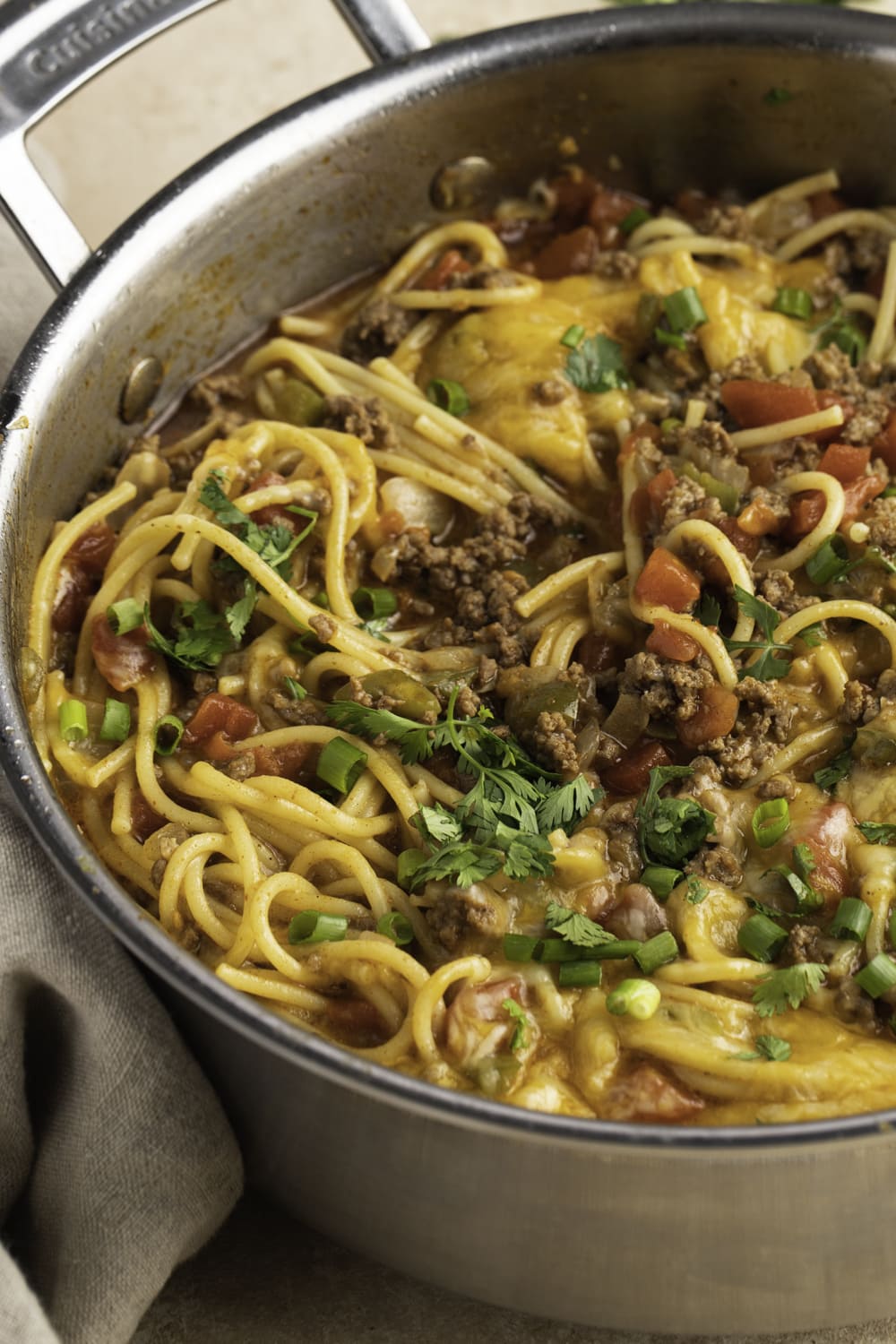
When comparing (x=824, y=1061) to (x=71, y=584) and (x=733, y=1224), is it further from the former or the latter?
(x=71, y=584)

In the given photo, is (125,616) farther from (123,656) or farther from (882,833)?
(882,833)

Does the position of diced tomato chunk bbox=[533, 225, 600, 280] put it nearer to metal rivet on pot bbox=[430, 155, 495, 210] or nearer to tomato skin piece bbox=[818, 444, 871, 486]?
metal rivet on pot bbox=[430, 155, 495, 210]

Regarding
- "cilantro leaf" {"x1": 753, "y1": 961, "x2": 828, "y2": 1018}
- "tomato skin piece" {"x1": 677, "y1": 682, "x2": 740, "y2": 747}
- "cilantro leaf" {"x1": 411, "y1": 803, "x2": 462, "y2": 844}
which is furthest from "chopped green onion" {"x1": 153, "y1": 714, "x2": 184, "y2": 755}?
"cilantro leaf" {"x1": 753, "y1": 961, "x2": 828, "y2": 1018}

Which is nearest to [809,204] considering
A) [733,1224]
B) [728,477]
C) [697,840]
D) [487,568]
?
[728,477]

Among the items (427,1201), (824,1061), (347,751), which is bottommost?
(824,1061)

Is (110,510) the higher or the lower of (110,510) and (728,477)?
the higher

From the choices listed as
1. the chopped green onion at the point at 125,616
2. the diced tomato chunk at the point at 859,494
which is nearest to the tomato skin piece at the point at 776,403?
the diced tomato chunk at the point at 859,494
